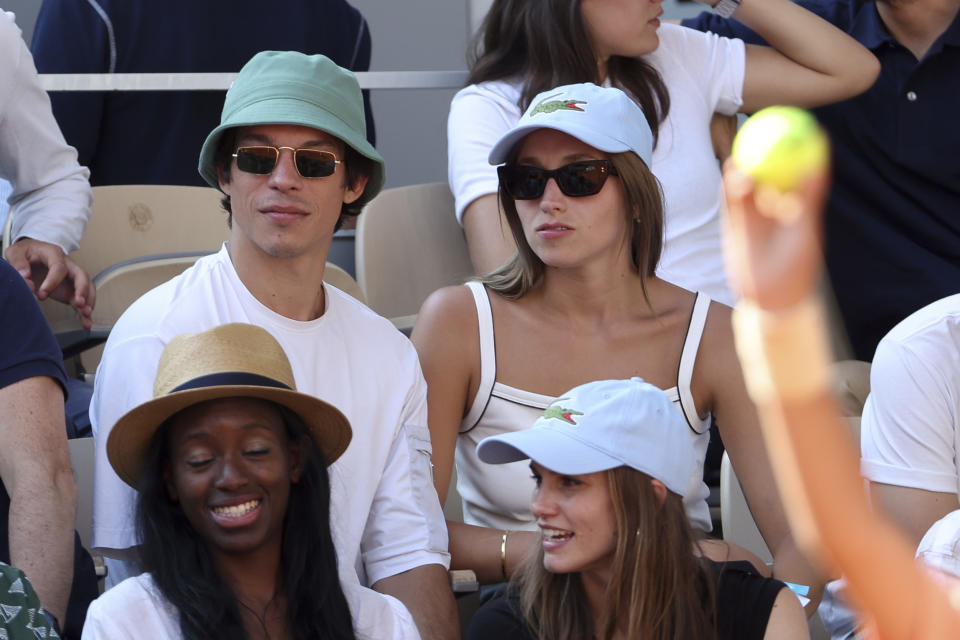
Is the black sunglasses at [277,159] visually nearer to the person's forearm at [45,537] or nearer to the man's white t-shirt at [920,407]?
the person's forearm at [45,537]

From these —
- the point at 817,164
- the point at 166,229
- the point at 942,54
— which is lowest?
the point at 817,164

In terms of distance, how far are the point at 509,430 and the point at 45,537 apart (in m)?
0.96

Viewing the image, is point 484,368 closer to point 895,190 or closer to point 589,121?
point 589,121

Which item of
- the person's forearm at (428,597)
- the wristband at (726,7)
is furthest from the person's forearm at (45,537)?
the wristband at (726,7)

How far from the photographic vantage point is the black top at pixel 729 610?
7.20 feet

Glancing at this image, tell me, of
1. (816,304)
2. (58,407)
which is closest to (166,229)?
(58,407)

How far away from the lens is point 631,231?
292 cm

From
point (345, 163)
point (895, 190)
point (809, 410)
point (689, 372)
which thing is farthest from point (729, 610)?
point (895, 190)

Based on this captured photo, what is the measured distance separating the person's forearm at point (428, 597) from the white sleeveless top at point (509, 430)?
280 millimetres

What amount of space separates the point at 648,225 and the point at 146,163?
182cm

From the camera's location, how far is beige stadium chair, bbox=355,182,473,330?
149 inches

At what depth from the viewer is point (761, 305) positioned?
0.94 m

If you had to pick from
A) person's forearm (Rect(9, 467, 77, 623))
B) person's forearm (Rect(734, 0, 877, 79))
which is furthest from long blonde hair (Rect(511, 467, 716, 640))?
person's forearm (Rect(734, 0, 877, 79))

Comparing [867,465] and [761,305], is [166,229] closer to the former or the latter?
[867,465]
